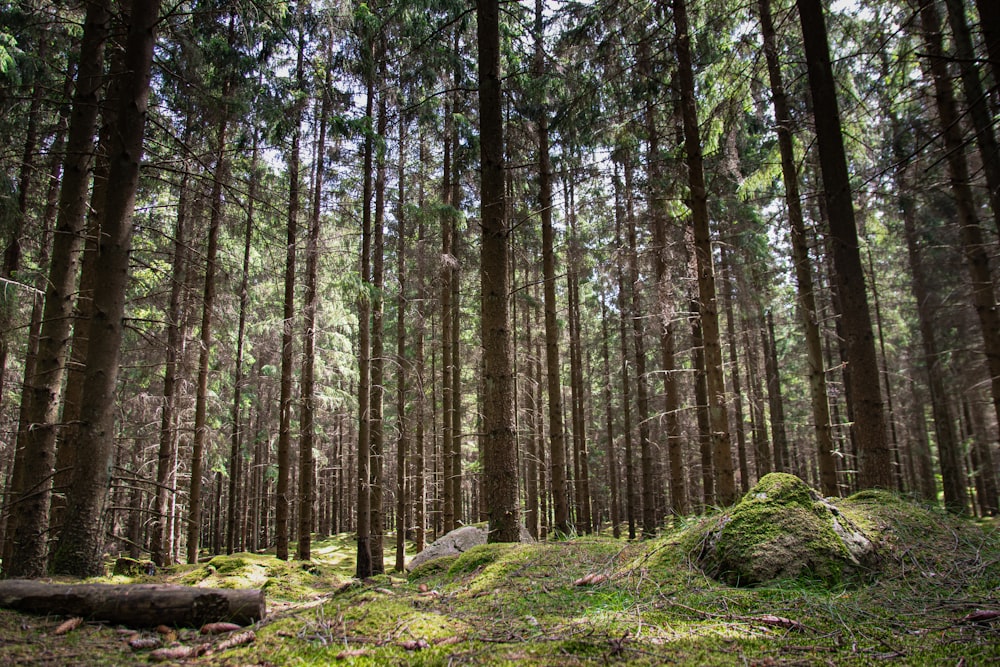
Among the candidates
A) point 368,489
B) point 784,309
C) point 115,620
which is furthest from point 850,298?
point 784,309

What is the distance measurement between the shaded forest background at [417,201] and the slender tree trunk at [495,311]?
0.15 metres

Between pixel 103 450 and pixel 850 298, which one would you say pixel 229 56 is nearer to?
pixel 103 450

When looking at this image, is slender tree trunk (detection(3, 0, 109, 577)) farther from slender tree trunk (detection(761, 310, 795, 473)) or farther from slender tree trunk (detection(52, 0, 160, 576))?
slender tree trunk (detection(761, 310, 795, 473))

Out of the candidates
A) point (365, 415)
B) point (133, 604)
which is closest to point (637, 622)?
point (133, 604)

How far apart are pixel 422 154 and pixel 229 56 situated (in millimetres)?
7342

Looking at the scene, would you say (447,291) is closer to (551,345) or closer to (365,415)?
(551,345)

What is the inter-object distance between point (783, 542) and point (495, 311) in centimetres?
476

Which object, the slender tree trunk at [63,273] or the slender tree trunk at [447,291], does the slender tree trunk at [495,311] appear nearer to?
the slender tree trunk at [63,273]

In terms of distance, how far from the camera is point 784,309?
86.6ft

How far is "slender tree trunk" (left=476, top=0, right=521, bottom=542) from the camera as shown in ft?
23.7

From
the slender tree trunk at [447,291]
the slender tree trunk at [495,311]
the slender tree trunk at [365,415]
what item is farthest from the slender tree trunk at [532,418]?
the slender tree trunk at [495,311]

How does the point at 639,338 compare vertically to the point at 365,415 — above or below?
above

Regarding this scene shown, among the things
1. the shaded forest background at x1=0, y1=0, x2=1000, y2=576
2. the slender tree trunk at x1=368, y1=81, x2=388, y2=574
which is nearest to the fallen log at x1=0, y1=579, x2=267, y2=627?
the shaded forest background at x1=0, y1=0, x2=1000, y2=576

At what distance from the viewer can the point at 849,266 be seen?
7648 millimetres
